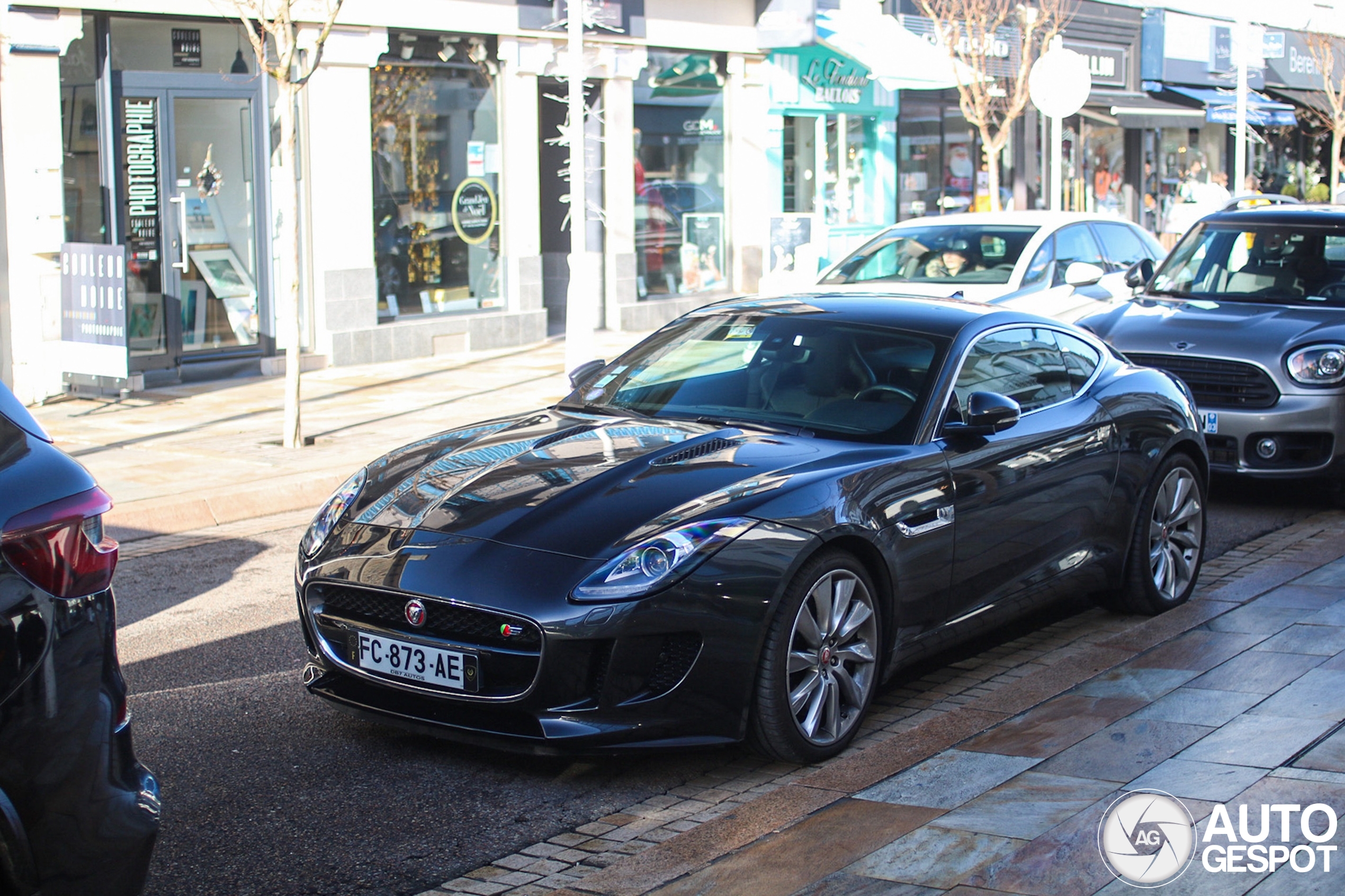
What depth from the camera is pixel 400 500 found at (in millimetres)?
5047

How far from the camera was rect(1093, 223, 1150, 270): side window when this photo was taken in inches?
509

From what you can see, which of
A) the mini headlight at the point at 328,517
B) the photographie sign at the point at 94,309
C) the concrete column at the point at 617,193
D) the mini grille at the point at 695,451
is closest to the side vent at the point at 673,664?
the mini grille at the point at 695,451

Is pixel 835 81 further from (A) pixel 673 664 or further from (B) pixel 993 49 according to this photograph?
(A) pixel 673 664

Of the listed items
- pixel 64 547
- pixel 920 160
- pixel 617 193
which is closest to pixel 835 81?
pixel 920 160

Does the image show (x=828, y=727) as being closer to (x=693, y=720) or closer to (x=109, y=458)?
(x=693, y=720)

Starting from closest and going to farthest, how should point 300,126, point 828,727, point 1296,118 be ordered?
1. point 828,727
2. point 300,126
3. point 1296,118

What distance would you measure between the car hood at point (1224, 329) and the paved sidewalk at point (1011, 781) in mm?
2908

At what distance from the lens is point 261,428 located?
1181 centimetres

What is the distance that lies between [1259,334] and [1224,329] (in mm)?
218

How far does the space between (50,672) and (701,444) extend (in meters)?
2.68

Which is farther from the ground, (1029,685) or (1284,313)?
(1284,313)

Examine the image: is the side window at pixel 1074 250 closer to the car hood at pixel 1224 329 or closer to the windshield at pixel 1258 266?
the windshield at pixel 1258 266

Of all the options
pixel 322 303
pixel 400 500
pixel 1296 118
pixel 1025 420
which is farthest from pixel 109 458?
pixel 1296 118

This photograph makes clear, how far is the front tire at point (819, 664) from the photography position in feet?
15.3
